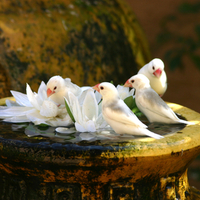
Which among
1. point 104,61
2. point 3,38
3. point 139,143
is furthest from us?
point 104,61

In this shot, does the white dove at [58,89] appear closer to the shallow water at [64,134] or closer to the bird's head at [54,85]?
the bird's head at [54,85]

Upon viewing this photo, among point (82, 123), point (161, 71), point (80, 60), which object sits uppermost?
point (80, 60)

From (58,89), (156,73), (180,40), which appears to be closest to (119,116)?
(58,89)

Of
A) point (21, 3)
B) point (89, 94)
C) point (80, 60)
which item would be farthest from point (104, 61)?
point (89, 94)

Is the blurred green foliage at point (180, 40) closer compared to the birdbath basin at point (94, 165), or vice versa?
the birdbath basin at point (94, 165)

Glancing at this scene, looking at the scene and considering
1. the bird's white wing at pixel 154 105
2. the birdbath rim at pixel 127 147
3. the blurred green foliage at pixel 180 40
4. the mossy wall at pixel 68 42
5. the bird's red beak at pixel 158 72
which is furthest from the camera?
Result: the blurred green foliage at pixel 180 40

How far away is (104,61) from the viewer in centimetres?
249

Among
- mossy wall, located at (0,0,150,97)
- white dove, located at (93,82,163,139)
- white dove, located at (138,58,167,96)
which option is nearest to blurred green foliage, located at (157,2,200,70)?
mossy wall, located at (0,0,150,97)

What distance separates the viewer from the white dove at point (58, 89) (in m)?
1.23

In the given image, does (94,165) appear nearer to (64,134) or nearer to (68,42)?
(64,134)

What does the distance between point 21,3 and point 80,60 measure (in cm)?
55

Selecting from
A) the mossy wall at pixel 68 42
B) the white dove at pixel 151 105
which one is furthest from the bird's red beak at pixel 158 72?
the mossy wall at pixel 68 42

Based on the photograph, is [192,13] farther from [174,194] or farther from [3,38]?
[174,194]

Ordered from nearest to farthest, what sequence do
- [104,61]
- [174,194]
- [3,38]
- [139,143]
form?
[139,143], [174,194], [3,38], [104,61]
